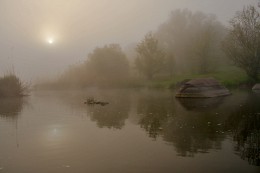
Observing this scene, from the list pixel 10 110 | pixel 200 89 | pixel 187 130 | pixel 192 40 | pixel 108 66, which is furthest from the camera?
pixel 108 66

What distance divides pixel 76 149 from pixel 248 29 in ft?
172

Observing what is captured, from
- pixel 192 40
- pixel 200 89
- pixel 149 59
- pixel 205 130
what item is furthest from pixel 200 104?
pixel 192 40

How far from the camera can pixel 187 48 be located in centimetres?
8144

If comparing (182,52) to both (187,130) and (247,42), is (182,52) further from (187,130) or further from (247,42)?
(187,130)

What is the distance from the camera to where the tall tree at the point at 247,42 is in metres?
56.2

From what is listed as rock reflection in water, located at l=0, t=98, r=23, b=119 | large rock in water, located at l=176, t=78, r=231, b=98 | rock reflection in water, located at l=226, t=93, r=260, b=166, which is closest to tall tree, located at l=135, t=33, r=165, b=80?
large rock in water, located at l=176, t=78, r=231, b=98

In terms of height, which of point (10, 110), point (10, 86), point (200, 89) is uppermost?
point (10, 86)

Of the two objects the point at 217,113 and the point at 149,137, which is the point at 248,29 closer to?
the point at 217,113

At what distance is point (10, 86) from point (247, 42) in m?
43.1

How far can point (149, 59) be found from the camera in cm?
7400

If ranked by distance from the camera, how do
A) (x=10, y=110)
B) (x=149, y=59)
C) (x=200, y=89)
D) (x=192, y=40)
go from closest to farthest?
(x=10, y=110) → (x=200, y=89) → (x=149, y=59) → (x=192, y=40)

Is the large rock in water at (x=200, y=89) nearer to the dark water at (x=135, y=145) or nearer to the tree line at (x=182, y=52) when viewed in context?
the dark water at (x=135, y=145)

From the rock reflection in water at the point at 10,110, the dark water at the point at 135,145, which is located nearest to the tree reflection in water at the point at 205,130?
the dark water at the point at 135,145

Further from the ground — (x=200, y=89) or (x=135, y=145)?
(x=200, y=89)
